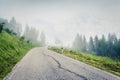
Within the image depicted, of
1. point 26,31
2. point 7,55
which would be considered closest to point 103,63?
point 7,55

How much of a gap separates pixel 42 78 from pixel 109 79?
16.6 feet

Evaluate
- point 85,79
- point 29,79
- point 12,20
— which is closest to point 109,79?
point 85,79

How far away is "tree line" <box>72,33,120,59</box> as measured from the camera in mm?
100525

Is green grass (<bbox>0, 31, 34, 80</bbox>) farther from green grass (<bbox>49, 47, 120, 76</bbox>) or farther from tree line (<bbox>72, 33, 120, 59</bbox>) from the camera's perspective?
tree line (<bbox>72, 33, 120, 59</bbox>)

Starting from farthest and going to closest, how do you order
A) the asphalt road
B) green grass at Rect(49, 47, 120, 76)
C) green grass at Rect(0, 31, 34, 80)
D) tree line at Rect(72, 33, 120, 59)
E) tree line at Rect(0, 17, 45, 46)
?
tree line at Rect(0, 17, 45, 46) < tree line at Rect(72, 33, 120, 59) < green grass at Rect(49, 47, 120, 76) < green grass at Rect(0, 31, 34, 80) < the asphalt road

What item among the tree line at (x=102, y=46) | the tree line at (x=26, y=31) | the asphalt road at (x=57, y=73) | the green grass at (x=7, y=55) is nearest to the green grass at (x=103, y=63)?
the asphalt road at (x=57, y=73)

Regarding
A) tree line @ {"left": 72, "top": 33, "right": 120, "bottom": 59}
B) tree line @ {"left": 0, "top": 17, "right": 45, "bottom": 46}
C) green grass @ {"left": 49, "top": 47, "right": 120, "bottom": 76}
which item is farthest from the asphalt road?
tree line @ {"left": 0, "top": 17, "right": 45, "bottom": 46}

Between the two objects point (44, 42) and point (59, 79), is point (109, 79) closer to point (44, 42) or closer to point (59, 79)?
point (59, 79)

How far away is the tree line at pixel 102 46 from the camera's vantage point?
10053 cm

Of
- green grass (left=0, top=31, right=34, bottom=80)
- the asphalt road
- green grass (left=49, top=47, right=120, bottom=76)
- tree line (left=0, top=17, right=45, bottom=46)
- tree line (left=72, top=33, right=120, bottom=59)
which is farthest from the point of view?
tree line (left=0, top=17, right=45, bottom=46)

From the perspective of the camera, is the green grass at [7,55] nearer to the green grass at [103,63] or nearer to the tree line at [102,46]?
the green grass at [103,63]

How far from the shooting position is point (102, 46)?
11262 centimetres

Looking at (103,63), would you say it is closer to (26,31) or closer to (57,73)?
(57,73)

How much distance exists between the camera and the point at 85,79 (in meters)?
12.8
